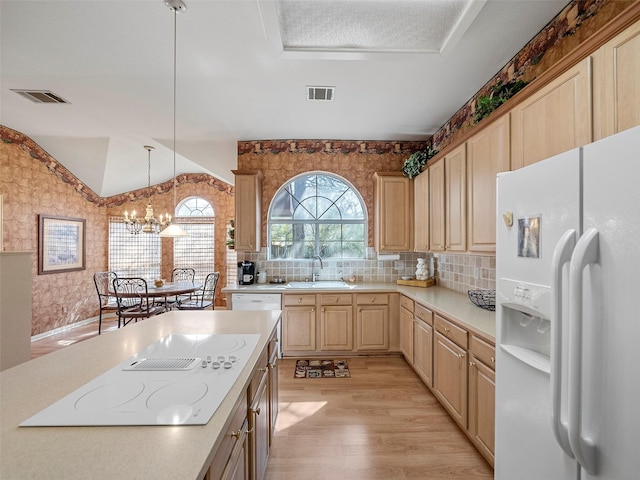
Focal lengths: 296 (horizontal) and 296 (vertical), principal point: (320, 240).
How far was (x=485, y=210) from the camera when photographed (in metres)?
2.20

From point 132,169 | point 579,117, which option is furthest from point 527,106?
point 132,169

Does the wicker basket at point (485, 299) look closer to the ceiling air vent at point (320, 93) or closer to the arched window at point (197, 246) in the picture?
the ceiling air vent at point (320, 93)

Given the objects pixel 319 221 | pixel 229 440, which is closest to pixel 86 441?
pixel 229 440

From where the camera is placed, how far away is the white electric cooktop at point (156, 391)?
848 mm

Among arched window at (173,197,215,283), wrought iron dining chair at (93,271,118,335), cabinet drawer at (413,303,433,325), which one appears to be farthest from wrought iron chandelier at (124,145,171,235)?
cabinet drawer at (413,303,433,325)

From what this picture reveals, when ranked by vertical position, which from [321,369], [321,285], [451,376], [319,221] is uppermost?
[319,221]

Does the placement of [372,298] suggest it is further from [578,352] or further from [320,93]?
[578,352]

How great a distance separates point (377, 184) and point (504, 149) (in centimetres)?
207

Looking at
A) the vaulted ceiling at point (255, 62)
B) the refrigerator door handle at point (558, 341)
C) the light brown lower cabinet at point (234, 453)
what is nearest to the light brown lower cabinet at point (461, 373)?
the refrigerator door handle at point (558, 341)

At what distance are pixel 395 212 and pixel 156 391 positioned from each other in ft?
11.2

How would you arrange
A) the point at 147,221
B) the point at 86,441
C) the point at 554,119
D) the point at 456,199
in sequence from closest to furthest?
1. the point at 86,441
2. the point at 554,119
3. the point at 456,199
4. the point at 147,221

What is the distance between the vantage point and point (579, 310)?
86cm

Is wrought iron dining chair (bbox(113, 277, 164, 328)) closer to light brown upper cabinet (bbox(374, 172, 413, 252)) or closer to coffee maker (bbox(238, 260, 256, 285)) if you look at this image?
coffee maker (bbox(238, 260, 256, 285))

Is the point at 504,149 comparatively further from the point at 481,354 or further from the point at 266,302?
the point at 266,302
